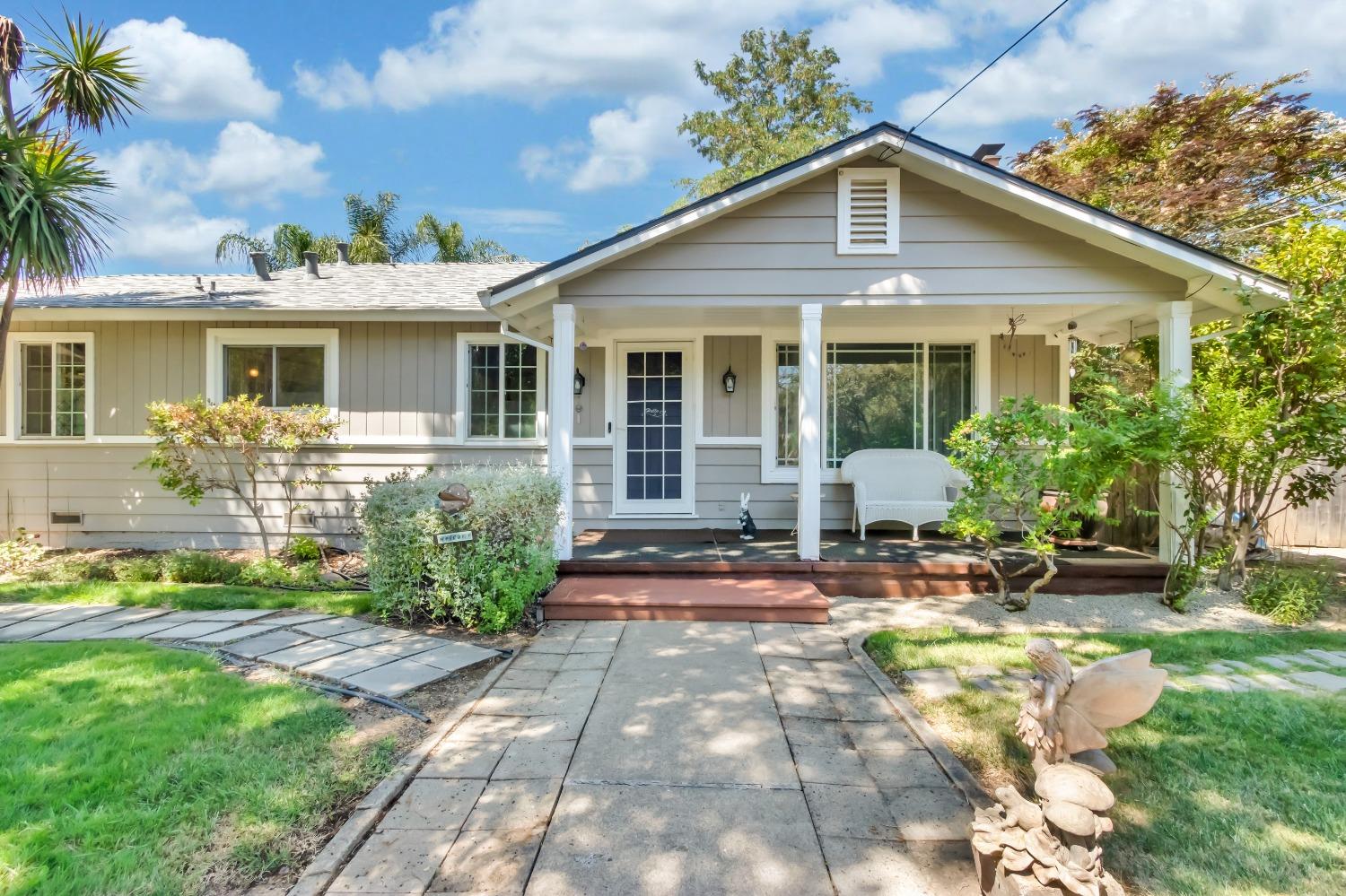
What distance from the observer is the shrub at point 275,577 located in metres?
6.03

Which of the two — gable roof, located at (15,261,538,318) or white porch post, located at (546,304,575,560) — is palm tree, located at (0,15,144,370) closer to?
gable roof, located at (15,261,538,318)

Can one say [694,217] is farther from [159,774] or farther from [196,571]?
[196,571]

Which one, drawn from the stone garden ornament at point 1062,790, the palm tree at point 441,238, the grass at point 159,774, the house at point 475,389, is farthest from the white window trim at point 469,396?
the palm tree at point 441,238

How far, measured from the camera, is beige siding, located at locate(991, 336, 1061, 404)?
732 cm

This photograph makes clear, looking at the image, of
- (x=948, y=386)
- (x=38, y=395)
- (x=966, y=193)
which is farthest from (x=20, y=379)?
(x=948, y=386)

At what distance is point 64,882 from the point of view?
1.81m

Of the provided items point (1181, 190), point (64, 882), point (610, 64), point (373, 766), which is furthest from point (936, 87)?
point (610, 64)

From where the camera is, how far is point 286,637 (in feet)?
14.1

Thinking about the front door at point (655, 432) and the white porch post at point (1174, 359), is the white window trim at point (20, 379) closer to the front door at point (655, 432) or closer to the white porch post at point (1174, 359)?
the front door at point (655, 432)

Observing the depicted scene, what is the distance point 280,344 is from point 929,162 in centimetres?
720

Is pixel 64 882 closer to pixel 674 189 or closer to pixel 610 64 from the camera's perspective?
pixel 610 64

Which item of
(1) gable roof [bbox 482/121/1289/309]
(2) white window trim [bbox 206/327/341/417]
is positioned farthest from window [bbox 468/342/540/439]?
(1) gable roof [bbox 482/121/1289/309]

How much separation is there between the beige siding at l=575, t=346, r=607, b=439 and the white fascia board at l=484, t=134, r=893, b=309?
6.52ft

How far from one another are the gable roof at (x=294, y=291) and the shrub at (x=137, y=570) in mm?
2750
